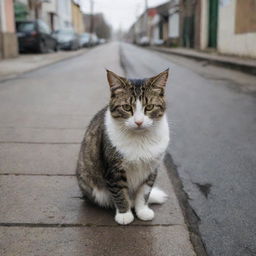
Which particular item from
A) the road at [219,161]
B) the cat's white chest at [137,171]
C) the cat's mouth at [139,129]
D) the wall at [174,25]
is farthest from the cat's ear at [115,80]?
the wall at [174,25]

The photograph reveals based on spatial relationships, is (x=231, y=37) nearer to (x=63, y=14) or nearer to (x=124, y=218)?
(x=124, y=218)

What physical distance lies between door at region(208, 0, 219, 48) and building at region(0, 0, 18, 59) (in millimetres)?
11498

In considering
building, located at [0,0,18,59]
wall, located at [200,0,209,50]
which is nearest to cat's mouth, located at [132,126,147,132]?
building, located at [0,0,18,59]

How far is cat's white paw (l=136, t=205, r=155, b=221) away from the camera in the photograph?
2.60m

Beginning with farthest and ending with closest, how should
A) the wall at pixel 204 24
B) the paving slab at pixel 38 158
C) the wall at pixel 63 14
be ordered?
the wall at pixel 63 14 < the wall at pixel 204 24 < the paving slab at pixel 38 158

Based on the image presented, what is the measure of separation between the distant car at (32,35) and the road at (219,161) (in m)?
14.2

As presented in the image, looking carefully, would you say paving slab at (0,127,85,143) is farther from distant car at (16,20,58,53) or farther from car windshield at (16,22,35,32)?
A: car windshield at (16,22,35,32)

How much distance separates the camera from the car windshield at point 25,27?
20.3 meters

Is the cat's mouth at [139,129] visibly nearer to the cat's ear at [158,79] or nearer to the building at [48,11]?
the cat's ear at [158,79]

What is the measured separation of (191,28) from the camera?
1168 inches

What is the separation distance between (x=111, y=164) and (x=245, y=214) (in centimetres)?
100

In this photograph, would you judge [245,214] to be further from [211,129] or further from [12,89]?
[12,89]

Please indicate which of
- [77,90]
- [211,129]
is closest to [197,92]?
[77,90]

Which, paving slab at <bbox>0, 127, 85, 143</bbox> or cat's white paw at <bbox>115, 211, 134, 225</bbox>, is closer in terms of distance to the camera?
cat's white paw at <bbox>115, 211, 134, 225</bbox>
